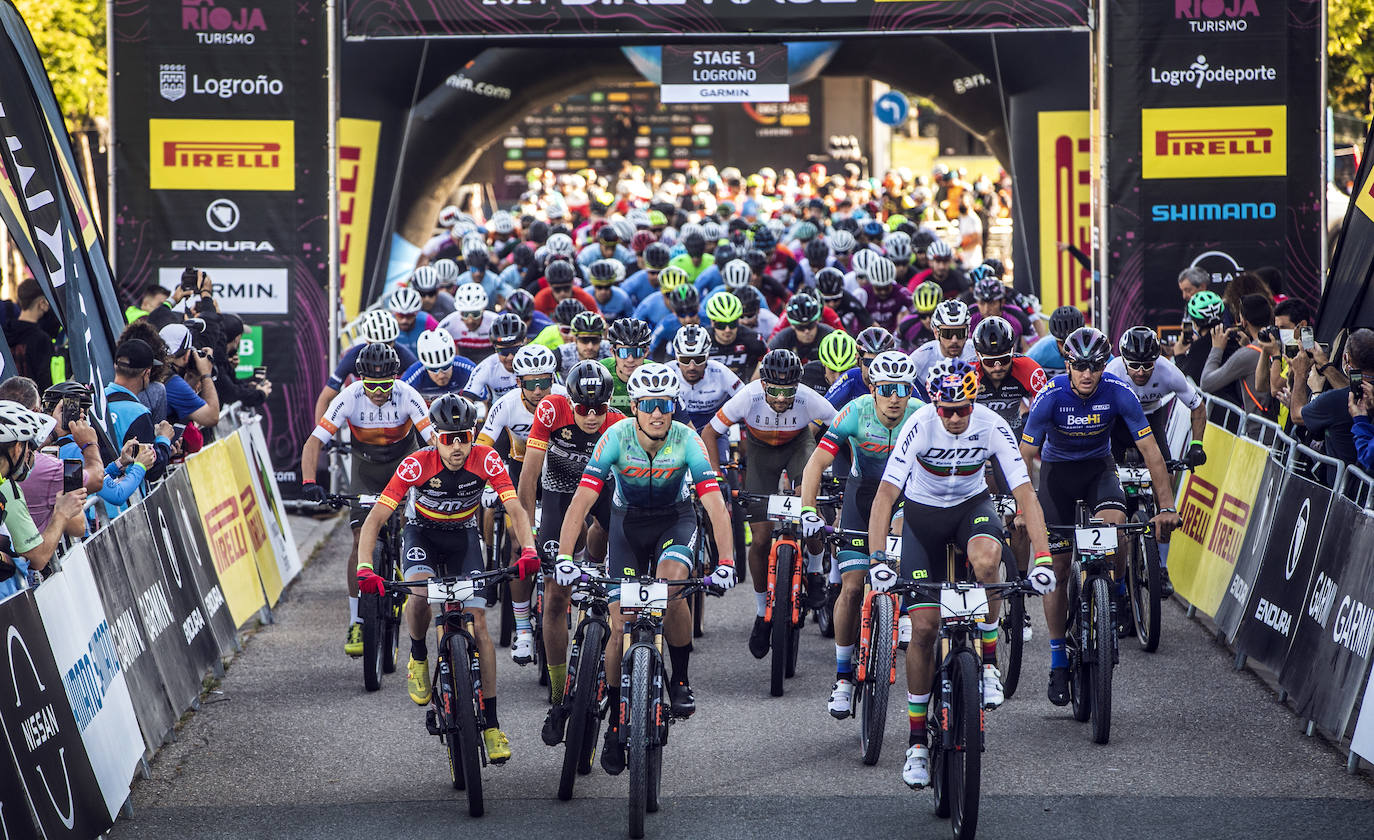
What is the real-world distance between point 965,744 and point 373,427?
201 inches

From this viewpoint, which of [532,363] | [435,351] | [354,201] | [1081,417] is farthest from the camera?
[354,201]

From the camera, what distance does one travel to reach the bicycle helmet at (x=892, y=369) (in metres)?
9.06

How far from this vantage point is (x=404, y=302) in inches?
553

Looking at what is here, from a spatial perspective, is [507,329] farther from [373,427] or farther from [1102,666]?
[1102,666]

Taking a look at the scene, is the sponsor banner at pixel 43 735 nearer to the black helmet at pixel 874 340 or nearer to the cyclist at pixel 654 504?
the cyclist at pixel 654 504

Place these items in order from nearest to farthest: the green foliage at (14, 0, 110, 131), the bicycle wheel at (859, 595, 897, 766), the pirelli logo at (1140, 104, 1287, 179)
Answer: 1. the bicycle wheel at (859, 595, 897, 766)
2. the pirelli logo at (1140, 104, 1287, 179)
3. the green foliage at (14, 0, 110, 131)

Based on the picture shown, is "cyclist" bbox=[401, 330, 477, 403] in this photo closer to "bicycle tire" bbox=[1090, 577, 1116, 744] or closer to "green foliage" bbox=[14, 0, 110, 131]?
"bicycle tire" bbox=[1090, 577, 1116, 744]

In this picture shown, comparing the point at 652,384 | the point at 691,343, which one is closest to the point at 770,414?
the point at 691,343

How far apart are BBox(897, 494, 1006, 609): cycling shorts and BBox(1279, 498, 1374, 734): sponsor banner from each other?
1.86 meters

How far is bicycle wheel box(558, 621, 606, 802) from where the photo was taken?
7.63m

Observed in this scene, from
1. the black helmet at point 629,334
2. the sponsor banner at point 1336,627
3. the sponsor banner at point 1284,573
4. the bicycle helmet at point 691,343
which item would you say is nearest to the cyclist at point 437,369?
the black helmet at point 629,334

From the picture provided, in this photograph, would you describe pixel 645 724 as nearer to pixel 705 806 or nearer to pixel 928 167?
pixel 705 806

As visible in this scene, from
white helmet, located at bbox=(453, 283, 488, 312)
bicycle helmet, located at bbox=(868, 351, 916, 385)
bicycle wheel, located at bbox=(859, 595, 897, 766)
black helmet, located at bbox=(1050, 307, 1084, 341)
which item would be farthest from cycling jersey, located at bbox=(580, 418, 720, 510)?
white helmet, located at bbox=(453, 283, 488, 312)

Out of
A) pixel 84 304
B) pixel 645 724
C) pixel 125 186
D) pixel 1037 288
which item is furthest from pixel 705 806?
pixel 1037 288
